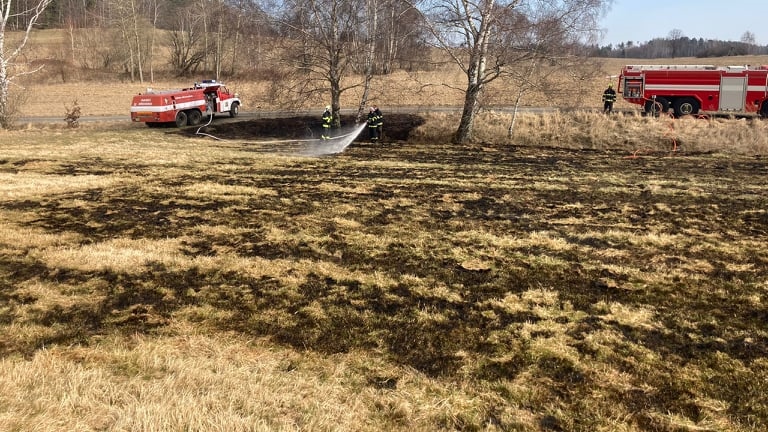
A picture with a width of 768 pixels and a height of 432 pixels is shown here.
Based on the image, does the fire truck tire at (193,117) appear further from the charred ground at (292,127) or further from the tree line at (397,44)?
the tree line at (397,44)

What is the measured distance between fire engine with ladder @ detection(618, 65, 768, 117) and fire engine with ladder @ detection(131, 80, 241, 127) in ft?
64.7

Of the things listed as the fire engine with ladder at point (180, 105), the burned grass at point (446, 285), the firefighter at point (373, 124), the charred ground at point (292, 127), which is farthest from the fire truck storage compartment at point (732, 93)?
the fire engine with ladder at point (180, 105)

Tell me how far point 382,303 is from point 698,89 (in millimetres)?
24286

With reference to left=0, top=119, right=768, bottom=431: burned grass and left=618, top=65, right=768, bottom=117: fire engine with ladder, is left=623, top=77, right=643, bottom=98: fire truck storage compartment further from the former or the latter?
left=0, top=119, right=768, bottom=431: burned grass

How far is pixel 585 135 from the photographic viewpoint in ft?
63.1

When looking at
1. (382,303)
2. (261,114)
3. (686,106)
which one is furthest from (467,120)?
(382,303)

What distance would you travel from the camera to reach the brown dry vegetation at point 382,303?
3.24m

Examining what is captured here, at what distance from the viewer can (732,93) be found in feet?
76.4

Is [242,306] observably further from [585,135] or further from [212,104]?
[212,104]

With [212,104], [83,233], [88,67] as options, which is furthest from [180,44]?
[83,233]

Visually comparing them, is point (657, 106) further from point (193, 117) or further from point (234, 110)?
point (193, 117)

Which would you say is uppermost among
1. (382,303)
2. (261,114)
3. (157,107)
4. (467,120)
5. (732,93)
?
(732,93)

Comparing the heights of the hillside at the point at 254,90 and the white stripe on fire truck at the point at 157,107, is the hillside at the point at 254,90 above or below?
above

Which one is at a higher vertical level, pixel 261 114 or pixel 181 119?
pixel 261 114
